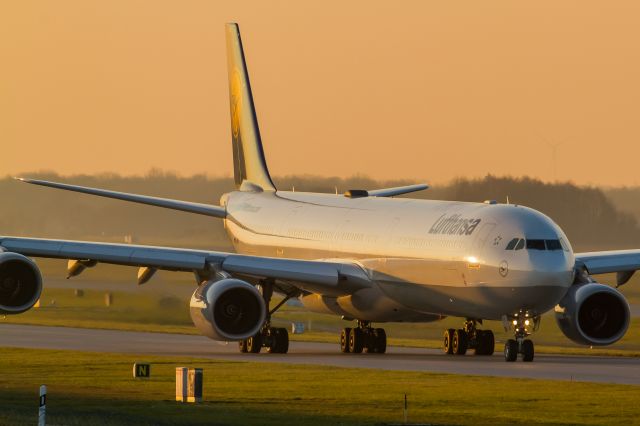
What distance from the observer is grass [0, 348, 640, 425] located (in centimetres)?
2928

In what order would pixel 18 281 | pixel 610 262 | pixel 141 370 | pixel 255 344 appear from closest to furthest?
pixel 141 370
pixel 18 281
pixel 255 344
pixel 610 262

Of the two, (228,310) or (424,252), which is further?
(424,252)

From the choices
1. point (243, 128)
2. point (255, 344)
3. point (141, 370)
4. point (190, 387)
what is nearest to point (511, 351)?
point (255, 344)

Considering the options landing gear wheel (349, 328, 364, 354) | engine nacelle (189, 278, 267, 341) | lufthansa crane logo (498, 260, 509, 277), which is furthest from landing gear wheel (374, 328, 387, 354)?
lufthansa crane logo (498, 260, 509, 277)

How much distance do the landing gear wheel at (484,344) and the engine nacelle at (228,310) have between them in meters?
6.13

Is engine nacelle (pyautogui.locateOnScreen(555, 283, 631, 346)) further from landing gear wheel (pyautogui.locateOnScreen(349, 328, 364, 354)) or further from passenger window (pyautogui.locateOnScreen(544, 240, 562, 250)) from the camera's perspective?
landing gear wheel (pyautogui.locateOnScreen(349, 328, 364, 354))

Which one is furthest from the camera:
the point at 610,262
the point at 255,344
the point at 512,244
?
the point at 610,262

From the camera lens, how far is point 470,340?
156 ft

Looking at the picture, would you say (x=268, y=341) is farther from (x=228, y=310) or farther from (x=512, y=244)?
(x=512, y=244)

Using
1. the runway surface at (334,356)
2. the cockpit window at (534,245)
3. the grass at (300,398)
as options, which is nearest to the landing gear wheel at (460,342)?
the runway surface at (334,356)

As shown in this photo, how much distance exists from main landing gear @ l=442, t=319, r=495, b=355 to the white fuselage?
1050 millimetres

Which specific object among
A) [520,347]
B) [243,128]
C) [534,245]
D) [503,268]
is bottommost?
[520,347]

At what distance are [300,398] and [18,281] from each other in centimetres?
1500

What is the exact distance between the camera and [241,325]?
45625 mm
